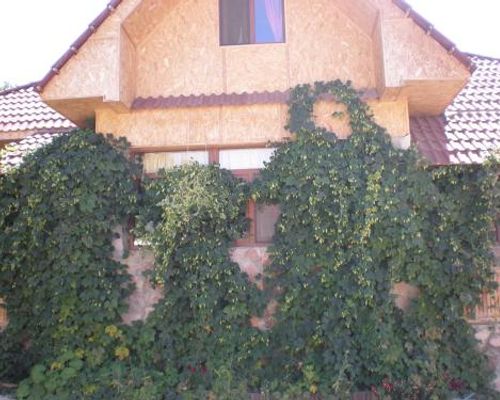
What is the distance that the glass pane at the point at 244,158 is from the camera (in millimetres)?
7789

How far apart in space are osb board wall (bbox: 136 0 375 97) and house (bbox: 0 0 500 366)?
0.02 m

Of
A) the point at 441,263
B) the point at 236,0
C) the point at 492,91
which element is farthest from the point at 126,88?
the point at 492,91

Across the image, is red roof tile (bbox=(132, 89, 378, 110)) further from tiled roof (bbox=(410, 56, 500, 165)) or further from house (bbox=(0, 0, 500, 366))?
tiled roof (bbox=(410, 56, 500, 165))

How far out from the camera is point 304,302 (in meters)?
7.19

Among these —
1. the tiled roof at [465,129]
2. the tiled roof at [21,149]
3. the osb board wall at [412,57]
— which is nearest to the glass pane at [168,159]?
the tiled roof at [21,149]

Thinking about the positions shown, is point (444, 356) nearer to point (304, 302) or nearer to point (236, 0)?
point (304, 302)

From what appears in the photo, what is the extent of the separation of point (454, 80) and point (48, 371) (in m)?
6.93

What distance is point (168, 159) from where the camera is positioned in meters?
7.95

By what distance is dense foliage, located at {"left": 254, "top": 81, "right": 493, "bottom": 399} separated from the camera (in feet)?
22.6

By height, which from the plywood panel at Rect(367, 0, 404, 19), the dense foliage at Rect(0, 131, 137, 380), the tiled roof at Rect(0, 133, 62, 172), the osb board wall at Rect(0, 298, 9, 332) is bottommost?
the osb board wall at Rect(0, 298, 9, 332)

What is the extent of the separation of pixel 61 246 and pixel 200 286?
2.05m

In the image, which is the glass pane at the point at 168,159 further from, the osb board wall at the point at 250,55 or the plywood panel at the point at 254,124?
the osb board wall at the point at 250,55

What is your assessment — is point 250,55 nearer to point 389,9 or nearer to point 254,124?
point 254,124

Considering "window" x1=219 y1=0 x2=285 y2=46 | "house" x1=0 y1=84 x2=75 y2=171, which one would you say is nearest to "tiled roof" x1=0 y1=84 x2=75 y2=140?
"house" x1=0 y1=84 x2=75 y2=171
